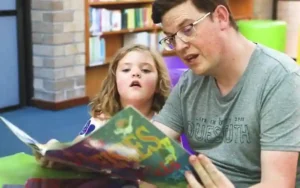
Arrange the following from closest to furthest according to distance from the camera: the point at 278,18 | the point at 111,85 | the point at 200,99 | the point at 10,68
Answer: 1. the point at 200,99
2. the point at 111,85
3. the point at 10,68
4. the point at 278,18

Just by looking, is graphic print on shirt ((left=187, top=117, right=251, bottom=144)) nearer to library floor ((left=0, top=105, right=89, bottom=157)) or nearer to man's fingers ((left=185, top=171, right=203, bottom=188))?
man's fingers ((left=185, top=171, right=203, bottom=188))

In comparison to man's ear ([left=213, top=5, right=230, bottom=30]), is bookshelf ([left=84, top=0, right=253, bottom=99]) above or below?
below

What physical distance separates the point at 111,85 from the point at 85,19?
2.98 meters

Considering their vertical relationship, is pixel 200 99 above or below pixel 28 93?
above

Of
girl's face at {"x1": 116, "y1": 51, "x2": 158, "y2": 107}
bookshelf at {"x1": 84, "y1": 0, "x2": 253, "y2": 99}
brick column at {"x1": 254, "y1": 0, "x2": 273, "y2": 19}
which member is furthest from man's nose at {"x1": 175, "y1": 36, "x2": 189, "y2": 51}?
brick column at {"x1": 254, "y1": 0, "x2": 273, "y2": 19}

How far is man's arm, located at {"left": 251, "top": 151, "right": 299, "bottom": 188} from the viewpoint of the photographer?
42.6 inches

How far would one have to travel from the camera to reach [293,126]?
43.4 inches

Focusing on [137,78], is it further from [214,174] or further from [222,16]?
[214,174]

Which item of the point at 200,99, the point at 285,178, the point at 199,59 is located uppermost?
the point at 199,59

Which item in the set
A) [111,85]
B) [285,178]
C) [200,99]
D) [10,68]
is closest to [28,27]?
[10,68]

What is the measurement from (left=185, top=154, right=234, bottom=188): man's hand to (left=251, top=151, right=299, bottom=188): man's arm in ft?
0.26

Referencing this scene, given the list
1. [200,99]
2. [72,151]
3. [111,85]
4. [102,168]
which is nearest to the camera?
[72,151]

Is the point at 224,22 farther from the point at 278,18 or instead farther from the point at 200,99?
the point at 278,18

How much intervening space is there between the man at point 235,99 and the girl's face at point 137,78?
46 centimetres
